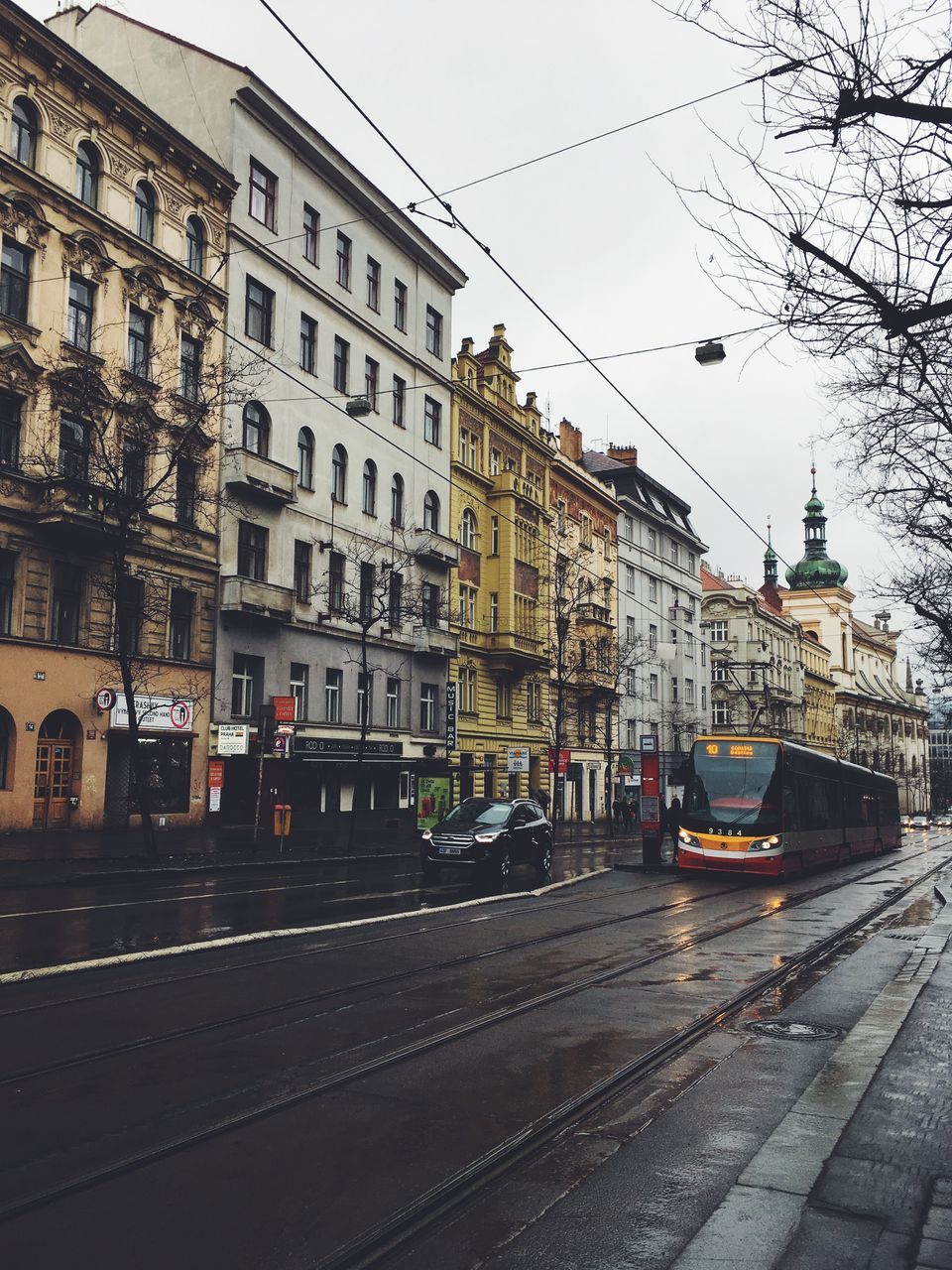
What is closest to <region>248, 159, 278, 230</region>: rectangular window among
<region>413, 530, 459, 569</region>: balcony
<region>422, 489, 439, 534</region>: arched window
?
<region>413, 530, 459, 569</region>: balcony

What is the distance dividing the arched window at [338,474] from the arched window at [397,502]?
326 cm

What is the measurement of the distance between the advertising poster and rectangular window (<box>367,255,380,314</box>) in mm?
18942

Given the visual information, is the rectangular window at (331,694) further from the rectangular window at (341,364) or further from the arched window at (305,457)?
the rectangular window at (341,364)

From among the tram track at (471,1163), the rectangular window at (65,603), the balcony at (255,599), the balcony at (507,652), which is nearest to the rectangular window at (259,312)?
the balcony at (255,599)

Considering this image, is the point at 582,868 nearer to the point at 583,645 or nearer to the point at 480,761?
the point at 480,761

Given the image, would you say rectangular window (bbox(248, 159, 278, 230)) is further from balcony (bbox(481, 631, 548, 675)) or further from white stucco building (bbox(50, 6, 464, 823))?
balcony (bbox(481, 631, 548, 675))

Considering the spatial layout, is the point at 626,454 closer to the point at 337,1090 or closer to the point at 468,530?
the point at 468,530

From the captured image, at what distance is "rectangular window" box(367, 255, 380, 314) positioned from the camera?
135 feet

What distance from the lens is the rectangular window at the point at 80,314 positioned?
2772 centimetres

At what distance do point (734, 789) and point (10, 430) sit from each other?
18.4 m

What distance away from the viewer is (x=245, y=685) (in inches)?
1299

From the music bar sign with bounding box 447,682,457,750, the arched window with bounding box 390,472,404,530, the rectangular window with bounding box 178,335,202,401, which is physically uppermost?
the rectangular window with bounding box 178,335,202,401

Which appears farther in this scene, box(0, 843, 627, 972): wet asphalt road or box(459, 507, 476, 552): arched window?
box(459, 507, 476, 552): arched window

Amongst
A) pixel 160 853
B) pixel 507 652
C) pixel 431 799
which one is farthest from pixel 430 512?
pixel 160 853
